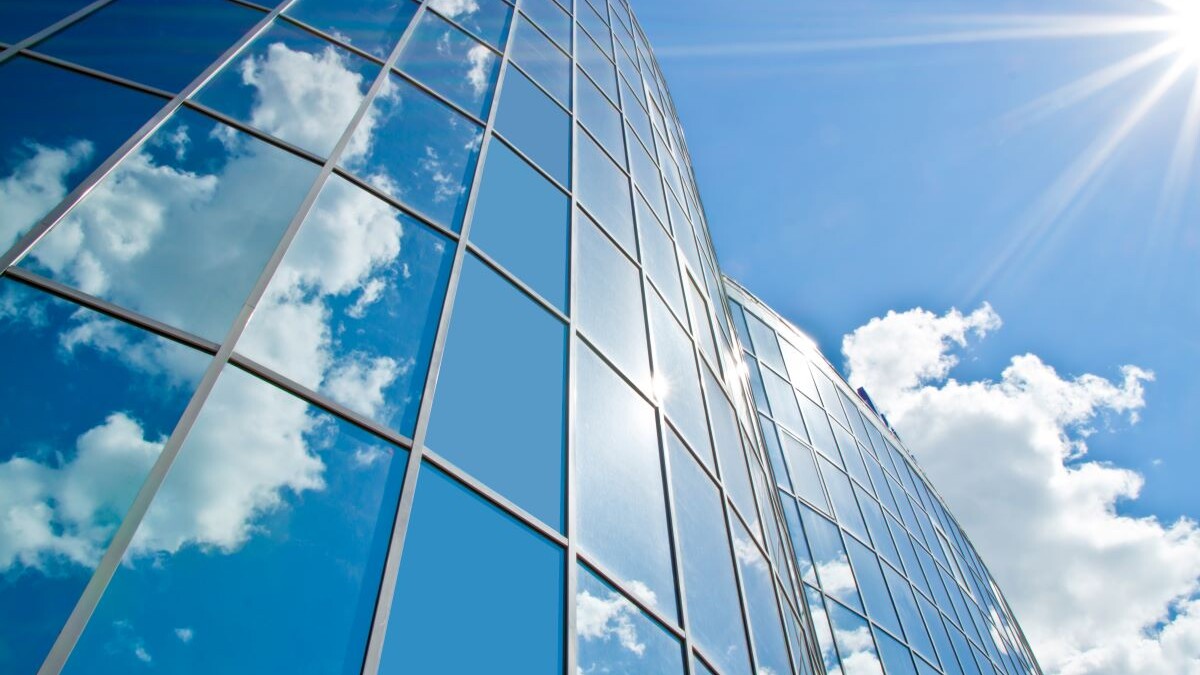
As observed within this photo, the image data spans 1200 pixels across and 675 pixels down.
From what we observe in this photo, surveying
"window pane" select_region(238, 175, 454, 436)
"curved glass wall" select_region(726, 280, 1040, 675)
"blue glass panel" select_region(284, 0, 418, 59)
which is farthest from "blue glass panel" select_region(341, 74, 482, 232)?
"curved glass wall" select_region(726, 280, 1040, 675)

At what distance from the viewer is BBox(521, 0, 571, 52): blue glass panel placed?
1319 cm

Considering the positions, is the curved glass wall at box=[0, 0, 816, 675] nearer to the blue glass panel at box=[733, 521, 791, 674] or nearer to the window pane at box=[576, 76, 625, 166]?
the blue glass panel at box=[733, 521, 791, 674]

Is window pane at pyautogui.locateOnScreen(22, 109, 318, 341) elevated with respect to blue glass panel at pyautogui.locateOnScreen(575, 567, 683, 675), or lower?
elevated

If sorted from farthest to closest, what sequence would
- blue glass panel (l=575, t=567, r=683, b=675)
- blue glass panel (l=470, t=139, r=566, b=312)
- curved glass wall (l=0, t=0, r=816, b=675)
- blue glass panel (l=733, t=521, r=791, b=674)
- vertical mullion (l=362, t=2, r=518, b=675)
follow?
blue glass panel (l=733, t=521, r=791, b=674)
blue glass panel (l=470, t=139, r=566, b=312)
blue glass panel (l=575, t=567, r=683, b=675)
vertical mullion (l=362, t=2, r=518, b=675)
curved glass wall (l=0, t=0, r=816, b=675)

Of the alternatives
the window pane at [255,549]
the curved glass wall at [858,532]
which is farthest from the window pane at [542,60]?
the curved glass wall at [858,532]

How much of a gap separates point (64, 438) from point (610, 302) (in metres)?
5.86

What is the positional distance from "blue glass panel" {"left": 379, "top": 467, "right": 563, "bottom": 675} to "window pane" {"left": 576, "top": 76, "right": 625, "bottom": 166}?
8157mm

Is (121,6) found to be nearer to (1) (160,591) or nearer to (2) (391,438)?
(2) (391,438)

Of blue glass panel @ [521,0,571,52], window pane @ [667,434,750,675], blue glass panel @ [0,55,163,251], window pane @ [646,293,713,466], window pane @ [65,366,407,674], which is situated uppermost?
blue glass panel @ [521,0,571,52]

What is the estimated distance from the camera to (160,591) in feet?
12.4

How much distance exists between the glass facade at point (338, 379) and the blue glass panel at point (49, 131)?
24 millimetres

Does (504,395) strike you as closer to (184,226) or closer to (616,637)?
(616,637)

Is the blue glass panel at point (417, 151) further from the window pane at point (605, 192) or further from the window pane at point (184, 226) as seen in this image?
the window pane at point (605, 192)

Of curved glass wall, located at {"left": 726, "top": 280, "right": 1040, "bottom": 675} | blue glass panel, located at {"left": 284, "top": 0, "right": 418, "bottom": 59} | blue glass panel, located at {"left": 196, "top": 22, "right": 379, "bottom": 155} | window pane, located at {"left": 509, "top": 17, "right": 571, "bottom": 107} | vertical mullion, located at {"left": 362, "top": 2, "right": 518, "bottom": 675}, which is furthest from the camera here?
curved glass wall, located at {"left": 726, "top": 280, "right": 1040, "bottom": 675}
